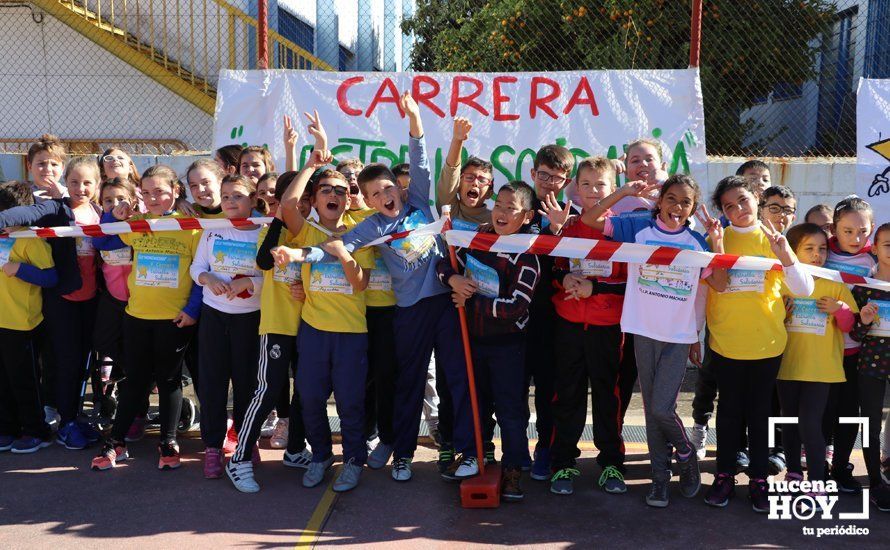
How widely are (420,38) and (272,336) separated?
1607 cm

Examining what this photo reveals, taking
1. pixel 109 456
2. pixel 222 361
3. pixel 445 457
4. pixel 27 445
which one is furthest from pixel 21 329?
pixel 445 457

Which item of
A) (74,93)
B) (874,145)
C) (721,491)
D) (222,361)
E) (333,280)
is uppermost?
(74,93)

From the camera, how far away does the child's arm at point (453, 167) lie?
4.48 meters

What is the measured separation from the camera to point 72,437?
511 cm

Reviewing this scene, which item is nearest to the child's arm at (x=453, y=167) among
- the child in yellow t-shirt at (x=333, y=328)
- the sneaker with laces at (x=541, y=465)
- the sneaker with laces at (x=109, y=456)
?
the child in yellow t-shirt at (x=333, y=328)

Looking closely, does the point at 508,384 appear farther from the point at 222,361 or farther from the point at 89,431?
the point at 89,431

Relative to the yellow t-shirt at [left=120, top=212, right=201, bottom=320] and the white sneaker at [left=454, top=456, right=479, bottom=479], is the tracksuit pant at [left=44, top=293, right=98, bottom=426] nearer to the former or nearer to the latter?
the yellow t-shirt at [left=120, top=212, right=201, bottom=320]

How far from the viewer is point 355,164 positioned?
17.0 feet

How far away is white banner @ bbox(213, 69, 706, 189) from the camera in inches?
276

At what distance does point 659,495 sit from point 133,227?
10.5 feet

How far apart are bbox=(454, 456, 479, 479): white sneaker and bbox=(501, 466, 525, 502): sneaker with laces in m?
0.15

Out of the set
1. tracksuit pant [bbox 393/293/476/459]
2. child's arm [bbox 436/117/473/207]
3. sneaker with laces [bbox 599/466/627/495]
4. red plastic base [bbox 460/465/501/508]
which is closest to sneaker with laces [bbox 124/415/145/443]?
tracksuit pant [bbox 393/293/476/459]

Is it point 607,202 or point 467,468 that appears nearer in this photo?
point 607,202

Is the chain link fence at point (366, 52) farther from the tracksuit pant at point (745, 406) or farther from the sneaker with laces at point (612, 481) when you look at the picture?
the sneaker with laces at point (612, 481)
